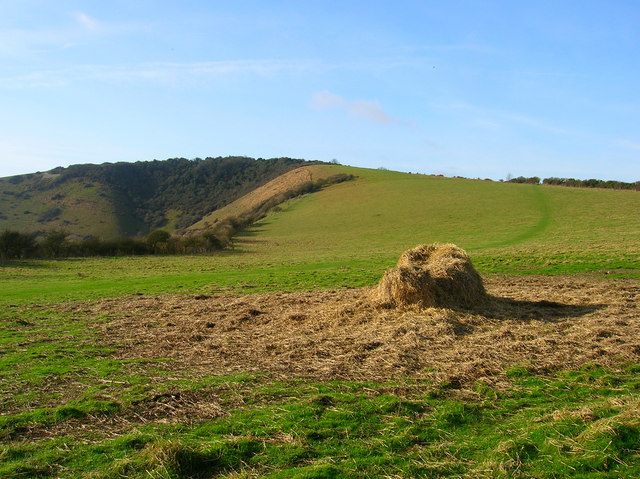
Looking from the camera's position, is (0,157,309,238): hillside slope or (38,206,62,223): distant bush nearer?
(38,206,62,223): distant bush

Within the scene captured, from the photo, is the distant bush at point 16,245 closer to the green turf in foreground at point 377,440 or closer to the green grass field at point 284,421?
the green grass field at point 284,421

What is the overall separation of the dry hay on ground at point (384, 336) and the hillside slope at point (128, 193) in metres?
96.1

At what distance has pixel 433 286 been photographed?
42.4ft

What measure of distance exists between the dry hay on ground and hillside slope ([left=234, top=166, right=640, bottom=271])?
13.5 meters

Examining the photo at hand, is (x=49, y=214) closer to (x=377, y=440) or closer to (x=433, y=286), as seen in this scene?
(x=433, y=286)

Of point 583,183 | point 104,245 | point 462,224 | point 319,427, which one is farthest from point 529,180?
point 319,427

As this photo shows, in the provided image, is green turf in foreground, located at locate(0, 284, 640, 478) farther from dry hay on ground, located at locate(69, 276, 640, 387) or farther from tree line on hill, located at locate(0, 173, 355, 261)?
tree line on hill, located at locate(0, 173, 355, 261)

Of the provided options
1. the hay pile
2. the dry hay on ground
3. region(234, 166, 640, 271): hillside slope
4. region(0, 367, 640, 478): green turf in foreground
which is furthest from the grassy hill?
region(0, 367, 640, 478): green turf in foreground

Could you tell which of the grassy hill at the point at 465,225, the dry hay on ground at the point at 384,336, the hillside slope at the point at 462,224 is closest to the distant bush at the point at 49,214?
the grassy hill at the point at 465,225

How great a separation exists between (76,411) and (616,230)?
49.3 metres

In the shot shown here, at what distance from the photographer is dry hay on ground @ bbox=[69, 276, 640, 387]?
875 centimetres

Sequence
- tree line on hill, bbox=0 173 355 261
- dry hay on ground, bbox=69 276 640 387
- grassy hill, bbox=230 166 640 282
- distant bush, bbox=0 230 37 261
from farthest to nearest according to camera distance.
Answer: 1. tree line on hill, bbox=0 173 355 261
2. distant bush, bbox=0 230 37 261
3. grassy hill, bbox=230 166 640 282
4. dry hay on ground, bbox=69 276 640 387

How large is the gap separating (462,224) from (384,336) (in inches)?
2001

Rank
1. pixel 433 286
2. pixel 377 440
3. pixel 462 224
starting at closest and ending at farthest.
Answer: pixel 377 440, pixel 433 286, pixel 462 224
